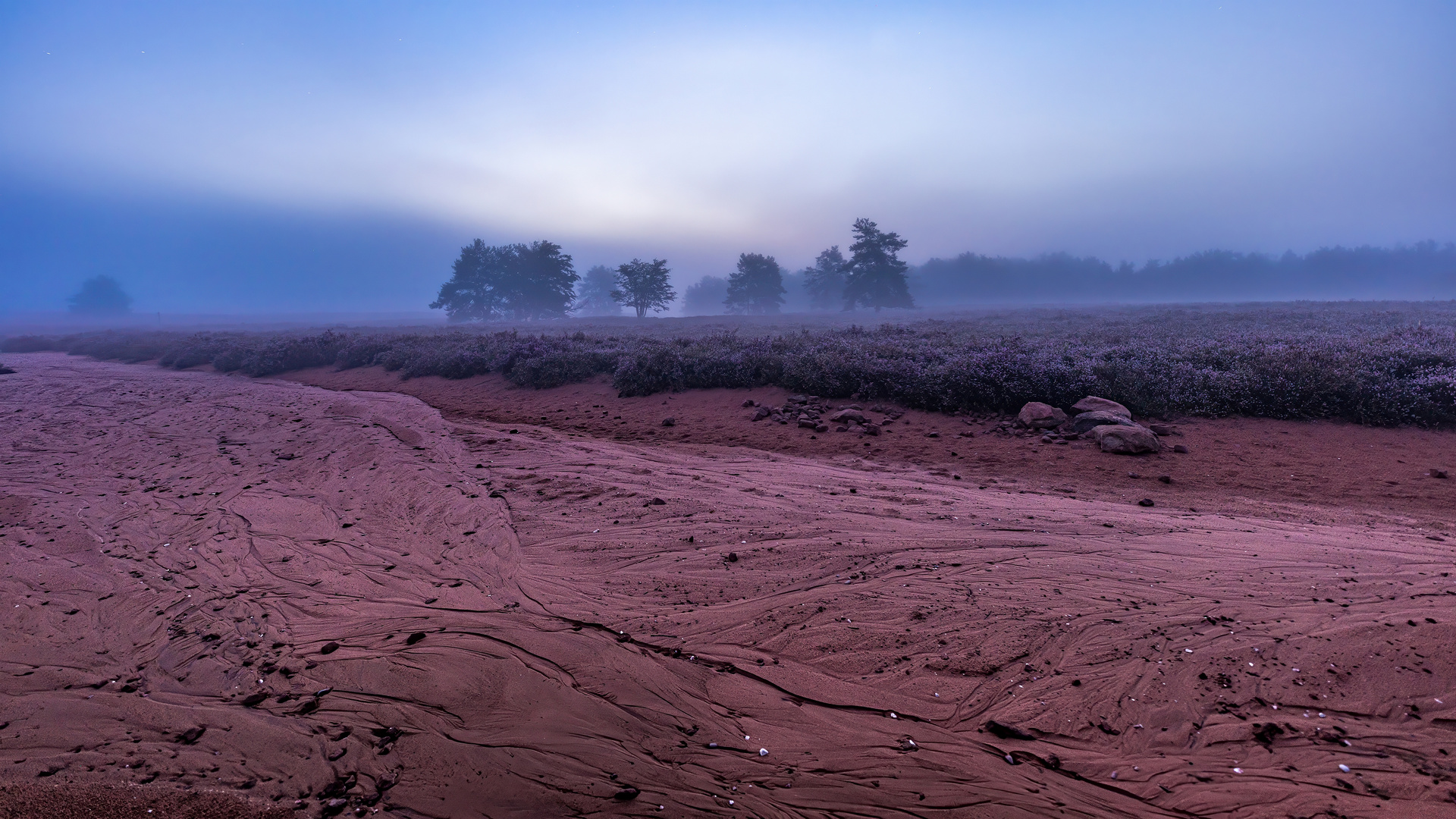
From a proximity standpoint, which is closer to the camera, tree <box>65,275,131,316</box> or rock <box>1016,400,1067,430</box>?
rock <box>1016,400,1067,430</box>

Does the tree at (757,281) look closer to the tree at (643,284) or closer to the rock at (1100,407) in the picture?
the tree at (643,284)

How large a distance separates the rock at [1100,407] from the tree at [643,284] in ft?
200

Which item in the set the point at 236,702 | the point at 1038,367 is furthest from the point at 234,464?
the point at 1038,367

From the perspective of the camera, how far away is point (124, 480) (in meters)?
8.71

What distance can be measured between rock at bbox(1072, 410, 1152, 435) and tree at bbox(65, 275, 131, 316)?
467 feet

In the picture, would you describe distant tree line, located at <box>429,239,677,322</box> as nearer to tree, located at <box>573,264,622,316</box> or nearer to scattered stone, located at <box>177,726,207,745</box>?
tree, located at <box>573,264,622,316</box>

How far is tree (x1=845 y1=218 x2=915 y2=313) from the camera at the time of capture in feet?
209

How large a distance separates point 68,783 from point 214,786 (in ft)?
2.41

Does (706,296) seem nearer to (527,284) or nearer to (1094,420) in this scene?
(527,284)

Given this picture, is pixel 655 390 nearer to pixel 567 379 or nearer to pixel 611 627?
pixel 567 379

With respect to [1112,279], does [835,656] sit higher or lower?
lower

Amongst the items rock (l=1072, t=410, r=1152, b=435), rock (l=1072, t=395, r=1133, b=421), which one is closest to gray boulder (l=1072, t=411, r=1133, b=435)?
rock (l=1072, t=410, r=1152, b=435)

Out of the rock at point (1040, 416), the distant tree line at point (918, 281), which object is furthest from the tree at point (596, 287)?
the rock at point (1040, 416)

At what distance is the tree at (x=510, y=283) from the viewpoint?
70.8m
